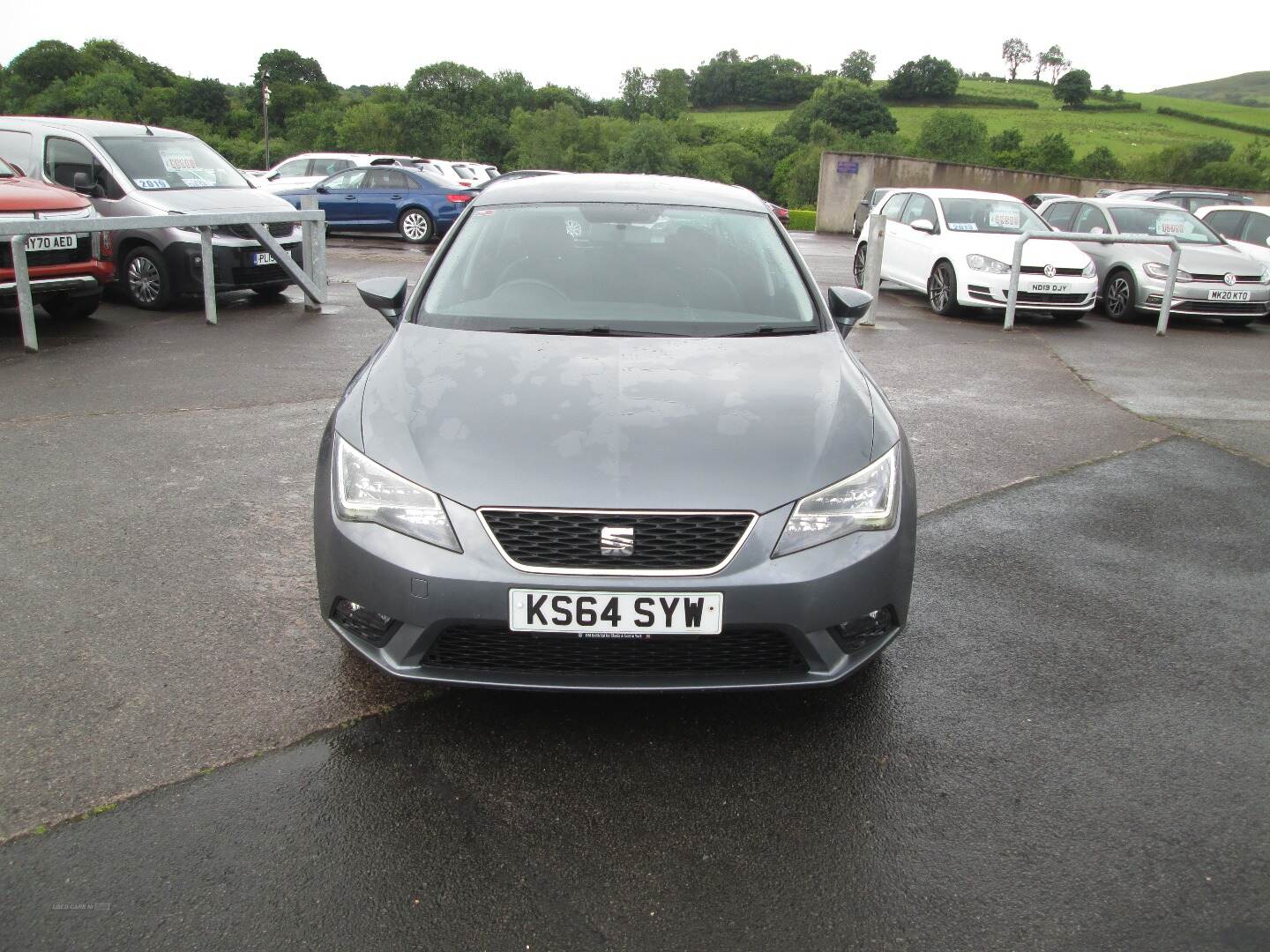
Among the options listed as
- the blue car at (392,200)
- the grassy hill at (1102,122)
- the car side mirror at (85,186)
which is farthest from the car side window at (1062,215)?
the grassy hill at (1102,122)

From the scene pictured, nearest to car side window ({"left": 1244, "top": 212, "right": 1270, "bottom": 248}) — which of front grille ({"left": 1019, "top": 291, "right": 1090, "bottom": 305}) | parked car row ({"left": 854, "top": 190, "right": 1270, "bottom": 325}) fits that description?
parked car row ({"left": 854, "top": 190, "right": 1270, "bottom": 325})

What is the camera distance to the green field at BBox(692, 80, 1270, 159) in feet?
239

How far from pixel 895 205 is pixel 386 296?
11.5 metres

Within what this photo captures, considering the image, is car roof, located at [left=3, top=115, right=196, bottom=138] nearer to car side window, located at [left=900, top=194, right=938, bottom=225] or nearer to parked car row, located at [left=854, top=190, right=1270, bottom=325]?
parked car row, located at [left=854, top=190, right=1270, bottom=325]

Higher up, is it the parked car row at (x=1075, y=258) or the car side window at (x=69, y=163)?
the car side window at (x=69, y=163)

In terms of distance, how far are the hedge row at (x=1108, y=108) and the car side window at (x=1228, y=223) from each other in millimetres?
85600

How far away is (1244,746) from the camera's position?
3104mm

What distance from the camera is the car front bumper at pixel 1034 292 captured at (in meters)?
12.2

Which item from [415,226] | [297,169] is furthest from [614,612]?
[297,169]

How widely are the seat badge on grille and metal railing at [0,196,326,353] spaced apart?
7416mm

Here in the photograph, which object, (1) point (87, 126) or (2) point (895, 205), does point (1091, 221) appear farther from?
(1) point (87, 126)

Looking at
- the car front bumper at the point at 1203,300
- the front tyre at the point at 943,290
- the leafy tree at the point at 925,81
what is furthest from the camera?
the leafy tree at the point at 925,81

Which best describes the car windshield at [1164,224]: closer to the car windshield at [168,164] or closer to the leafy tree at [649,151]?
the car windshield at [168,164]

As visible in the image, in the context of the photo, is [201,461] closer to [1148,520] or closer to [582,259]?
[582,259]
